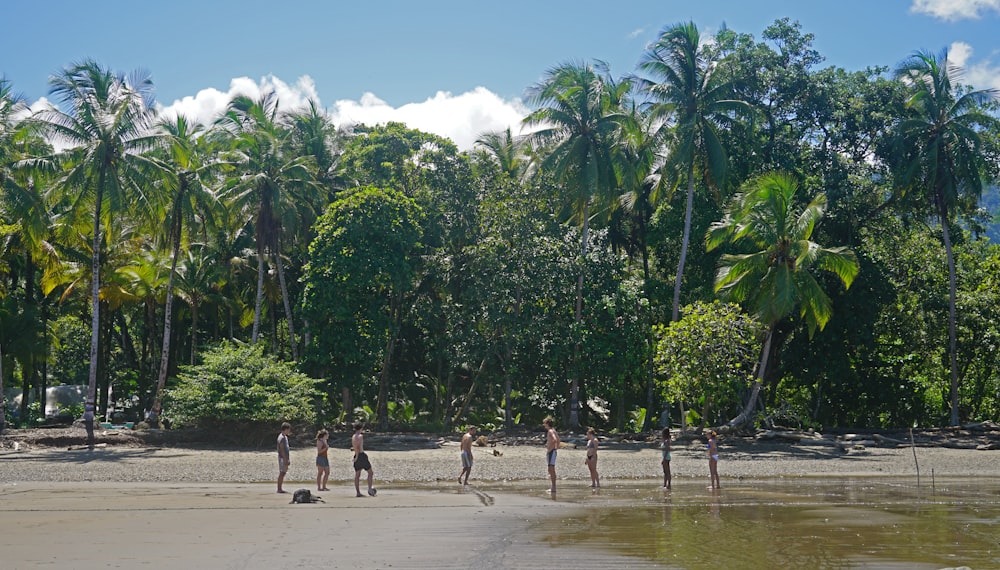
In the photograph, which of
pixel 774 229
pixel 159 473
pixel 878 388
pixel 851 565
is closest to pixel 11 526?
pixel 159 473

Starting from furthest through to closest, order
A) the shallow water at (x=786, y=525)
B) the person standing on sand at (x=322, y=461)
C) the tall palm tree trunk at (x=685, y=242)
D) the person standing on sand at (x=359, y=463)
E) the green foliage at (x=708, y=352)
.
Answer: the tall palm tree trunk at (x=685, y=242) → the green foliage at (x=708, y=352) → the person standing on sand at (x=322, y=461) → the person standing on sand at (x=359, y=463) → the shallow water at (x=786, y=525)

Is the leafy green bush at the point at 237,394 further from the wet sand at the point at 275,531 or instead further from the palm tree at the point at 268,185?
the wet sand at the point at 275,531

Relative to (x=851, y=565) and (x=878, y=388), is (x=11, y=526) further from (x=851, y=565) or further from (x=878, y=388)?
(x=878, y=388)

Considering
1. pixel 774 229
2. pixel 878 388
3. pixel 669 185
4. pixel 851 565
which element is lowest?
pixel 851 565

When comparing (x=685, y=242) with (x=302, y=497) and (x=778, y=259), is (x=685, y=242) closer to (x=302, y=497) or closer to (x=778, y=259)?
(x=778, y=259)

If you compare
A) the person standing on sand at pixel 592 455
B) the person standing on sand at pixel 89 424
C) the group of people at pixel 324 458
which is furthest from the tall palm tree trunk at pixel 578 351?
the person standing on sand at pixel 89 424

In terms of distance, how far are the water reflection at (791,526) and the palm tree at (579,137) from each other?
49.7ft

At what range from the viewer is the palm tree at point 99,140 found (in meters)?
27.7

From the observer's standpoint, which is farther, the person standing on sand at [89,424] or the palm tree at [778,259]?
the palm tree at [778,259]

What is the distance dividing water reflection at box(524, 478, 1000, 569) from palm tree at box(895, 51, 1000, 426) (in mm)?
16787

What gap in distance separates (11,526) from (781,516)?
476 inches

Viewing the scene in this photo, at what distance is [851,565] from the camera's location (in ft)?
35.6

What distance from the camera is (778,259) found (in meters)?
29.5

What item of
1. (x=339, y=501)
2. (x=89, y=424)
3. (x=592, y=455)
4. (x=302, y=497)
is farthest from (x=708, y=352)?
(x=89, y=424)
